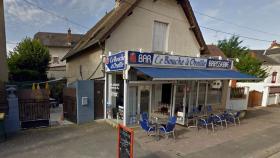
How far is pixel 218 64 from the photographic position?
11.3 m

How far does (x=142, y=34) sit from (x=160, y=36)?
1521 millimetres

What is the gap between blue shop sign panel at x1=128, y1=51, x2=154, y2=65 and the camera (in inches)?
310

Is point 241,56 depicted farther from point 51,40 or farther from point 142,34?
point 51,40

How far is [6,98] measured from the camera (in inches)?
311

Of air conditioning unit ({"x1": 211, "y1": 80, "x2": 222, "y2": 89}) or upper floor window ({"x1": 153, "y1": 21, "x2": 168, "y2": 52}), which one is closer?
upper floor window ({"x1": 153, "y1": 21, "x2": 168, "y2": 52})

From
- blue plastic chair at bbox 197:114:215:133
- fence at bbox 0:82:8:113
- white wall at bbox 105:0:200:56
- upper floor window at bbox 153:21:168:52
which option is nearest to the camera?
fence at bbox 0:82:8:113

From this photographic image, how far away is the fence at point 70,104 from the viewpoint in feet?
30.5

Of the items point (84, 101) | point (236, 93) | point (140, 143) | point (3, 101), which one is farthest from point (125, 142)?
point (236, 93)

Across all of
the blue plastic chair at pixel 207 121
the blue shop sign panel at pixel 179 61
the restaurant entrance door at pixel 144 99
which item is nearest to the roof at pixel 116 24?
the blue shop sign panel at pixel 179 61

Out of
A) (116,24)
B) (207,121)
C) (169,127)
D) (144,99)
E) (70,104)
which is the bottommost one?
(207,121)

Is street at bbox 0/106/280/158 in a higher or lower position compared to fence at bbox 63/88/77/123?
lower

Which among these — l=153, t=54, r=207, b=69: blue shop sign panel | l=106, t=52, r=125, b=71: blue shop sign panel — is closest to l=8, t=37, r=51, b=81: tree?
l=106, t=52, r=125, b=71: blue shop sign panel

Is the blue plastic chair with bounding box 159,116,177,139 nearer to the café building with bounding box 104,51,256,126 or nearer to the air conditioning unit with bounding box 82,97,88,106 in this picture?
the café building with bounding box 104,51,256,126

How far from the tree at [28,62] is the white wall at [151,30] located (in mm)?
9670
